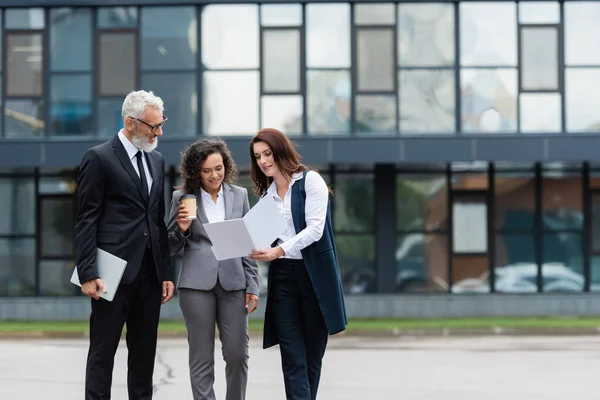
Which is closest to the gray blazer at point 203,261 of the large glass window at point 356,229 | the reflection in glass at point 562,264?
the large glass window at point 356,229

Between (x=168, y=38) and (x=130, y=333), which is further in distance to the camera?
(x=168, y=38)

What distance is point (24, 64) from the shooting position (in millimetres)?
24797

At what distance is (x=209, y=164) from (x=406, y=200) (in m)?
17.5

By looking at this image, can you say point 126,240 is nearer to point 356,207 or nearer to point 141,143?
point 141,143

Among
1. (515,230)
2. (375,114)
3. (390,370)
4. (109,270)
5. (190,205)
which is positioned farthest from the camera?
(515,230)

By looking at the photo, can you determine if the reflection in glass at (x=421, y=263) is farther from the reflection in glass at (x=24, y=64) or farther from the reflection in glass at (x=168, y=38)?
the reflection in glass at (x=24, y=64)

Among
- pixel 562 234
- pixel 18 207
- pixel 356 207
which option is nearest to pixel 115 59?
pixel 18 207

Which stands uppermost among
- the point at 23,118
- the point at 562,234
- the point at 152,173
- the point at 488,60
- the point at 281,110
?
the point at 488,60

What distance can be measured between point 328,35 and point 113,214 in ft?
58.6

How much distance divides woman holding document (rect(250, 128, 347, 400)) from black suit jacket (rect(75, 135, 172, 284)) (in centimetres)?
66

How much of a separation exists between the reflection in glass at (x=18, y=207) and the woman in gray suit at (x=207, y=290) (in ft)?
59.4

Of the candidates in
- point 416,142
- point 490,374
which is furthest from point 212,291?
point 416,142

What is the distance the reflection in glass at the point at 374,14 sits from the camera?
24531mm

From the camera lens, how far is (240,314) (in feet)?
25.1
